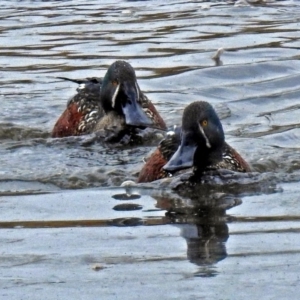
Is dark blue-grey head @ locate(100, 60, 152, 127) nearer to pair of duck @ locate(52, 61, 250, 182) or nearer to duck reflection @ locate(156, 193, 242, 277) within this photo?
pair of duck @ locate(52, 61, 250, 182)

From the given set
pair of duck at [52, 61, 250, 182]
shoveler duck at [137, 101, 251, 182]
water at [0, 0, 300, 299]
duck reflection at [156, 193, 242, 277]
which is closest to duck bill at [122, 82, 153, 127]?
pair of duck at [52, 61, 250, 182]

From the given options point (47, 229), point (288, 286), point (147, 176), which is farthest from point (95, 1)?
point (288, 286)

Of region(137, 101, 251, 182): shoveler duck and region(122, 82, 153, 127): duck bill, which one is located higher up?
region(137, 101, 251, 182): shoveler duck

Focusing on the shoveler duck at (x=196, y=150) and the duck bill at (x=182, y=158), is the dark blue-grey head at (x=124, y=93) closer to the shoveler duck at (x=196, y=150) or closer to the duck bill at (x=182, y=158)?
the shoveler duck at (x=196, y=150)

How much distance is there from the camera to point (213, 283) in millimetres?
5582

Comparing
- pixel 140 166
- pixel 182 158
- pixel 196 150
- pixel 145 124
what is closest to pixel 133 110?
pixel 145 124

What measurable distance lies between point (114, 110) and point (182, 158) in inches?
111

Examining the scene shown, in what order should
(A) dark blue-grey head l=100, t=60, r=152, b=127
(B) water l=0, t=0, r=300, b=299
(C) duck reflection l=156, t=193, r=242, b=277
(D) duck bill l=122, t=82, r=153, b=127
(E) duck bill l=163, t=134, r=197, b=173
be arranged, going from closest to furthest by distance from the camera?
(B) water l=0, t=0, r=300, b=299 → (C) duck reflection l=156, t=193, r=242, b=277 → (E) duck bill l=163, t=134, r=197, b=173 → (D) duck bill l=122, t=82, r=153, b=127 → (A) dark blue-grey head l=100, t=60, r=152, b=127

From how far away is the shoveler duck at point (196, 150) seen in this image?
25.9 feet

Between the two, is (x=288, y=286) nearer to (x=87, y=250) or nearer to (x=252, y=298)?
(x=252, y=298)

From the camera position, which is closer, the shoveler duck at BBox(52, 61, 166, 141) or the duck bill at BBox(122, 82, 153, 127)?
the duck bill at BBox(122, 82, 153, 127)

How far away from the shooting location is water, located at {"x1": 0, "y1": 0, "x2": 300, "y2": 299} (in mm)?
5781

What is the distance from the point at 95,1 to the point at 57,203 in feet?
44.9

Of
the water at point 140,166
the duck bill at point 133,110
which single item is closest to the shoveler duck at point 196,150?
the water at point 140,166
